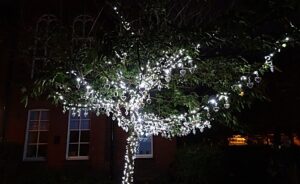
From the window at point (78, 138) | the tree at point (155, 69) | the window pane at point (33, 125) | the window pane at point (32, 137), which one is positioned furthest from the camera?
the window pane at point (33, 125)

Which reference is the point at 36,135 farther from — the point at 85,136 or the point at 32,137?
the point at 85,136

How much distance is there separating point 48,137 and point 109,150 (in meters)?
2.62

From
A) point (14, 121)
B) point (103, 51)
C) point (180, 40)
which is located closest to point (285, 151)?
point (180, 40)

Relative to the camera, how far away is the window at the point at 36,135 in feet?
41.2

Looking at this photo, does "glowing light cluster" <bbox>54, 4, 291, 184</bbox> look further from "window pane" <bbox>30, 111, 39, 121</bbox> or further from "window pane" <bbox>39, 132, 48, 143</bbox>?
"window pane" <bbox>30, 111, 39, 121</bbox>

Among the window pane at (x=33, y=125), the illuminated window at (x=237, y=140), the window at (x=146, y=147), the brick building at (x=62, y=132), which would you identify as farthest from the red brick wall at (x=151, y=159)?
the illuminated window at (x=237, y=140)

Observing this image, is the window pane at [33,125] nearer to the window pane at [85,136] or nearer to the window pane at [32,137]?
the window pane at [32,137]

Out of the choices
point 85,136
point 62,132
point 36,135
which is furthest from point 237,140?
point 36,135

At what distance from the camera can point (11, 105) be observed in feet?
41.0

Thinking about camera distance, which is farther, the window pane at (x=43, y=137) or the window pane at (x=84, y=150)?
the window pane at (x=43, y=137)

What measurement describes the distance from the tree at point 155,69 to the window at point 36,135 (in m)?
7.18

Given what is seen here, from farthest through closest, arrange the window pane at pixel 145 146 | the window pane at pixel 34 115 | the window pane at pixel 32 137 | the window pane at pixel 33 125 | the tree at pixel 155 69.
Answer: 1. the window pane at pixel 34 115
2. the window pane at pixel 33 125
3. the window pane at pixel 32 137
4. the window pane at pixel 145 146
5. the tree at pixel 155 69

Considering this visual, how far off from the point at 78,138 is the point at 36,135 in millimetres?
1846

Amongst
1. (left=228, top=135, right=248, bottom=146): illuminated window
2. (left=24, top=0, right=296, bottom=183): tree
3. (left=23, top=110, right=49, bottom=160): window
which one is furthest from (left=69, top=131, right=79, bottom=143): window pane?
(left=228, top=135, right=248, bottom=146): illuminated window
